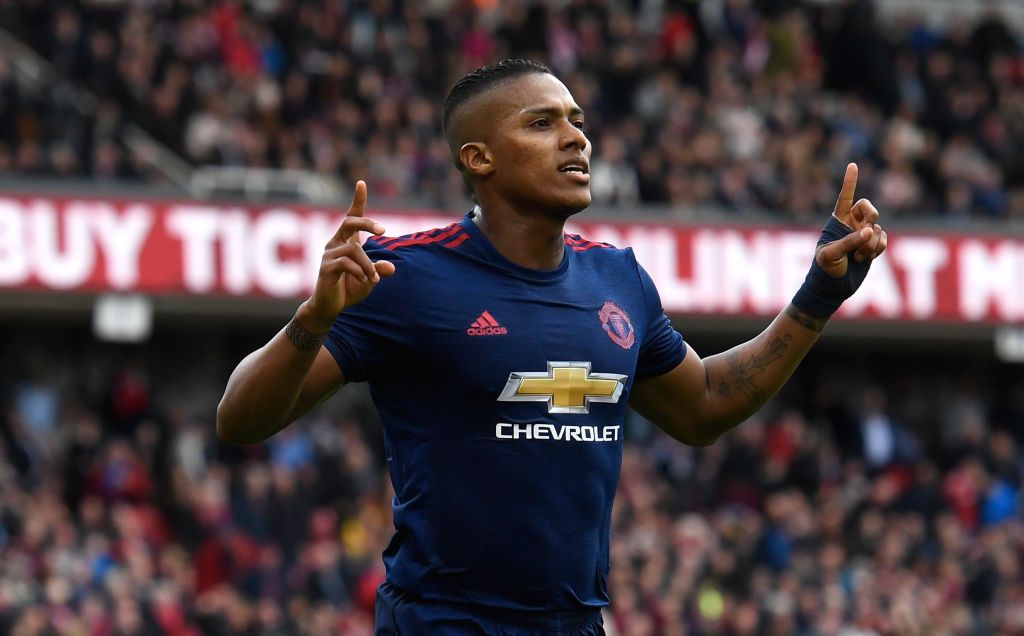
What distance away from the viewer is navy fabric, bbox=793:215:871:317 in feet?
15.8

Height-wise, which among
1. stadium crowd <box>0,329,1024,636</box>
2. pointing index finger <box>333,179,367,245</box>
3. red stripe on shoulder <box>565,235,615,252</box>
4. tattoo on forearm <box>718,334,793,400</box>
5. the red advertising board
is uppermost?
pointing index finger <box>333,179,367,245</box>

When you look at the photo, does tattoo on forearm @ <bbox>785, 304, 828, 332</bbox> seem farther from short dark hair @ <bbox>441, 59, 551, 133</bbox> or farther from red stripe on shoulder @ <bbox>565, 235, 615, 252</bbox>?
short dark hair @ <bbox>441, 59, 551, 133</bbox>

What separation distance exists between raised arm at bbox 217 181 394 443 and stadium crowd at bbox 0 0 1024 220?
1395 centimetres

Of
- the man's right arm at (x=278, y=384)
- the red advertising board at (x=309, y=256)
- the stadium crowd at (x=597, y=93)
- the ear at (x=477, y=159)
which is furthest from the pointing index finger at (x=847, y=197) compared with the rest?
the stadium crowd at (x=597, y=93)

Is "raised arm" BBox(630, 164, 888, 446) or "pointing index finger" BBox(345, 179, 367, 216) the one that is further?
"raised arm" BBox(630, 164, 888, 446)

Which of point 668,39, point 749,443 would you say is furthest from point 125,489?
point 668,39

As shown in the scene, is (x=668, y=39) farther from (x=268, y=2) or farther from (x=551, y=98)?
(x=551, y=98)

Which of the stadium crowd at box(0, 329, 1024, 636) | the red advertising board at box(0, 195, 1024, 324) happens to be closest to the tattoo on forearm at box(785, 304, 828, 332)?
the stadium crowd at box(0, 329, 1024, 636)

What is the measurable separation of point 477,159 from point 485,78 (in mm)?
210

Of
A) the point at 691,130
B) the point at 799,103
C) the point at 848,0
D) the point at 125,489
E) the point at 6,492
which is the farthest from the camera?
the point at 848,0

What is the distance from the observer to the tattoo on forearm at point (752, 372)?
4918 millimetres

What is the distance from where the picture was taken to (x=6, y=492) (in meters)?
15.3

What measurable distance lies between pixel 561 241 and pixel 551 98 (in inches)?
14.5

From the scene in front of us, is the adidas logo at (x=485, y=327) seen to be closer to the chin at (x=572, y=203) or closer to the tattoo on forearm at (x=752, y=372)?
the chin at (x=572, y=203)
